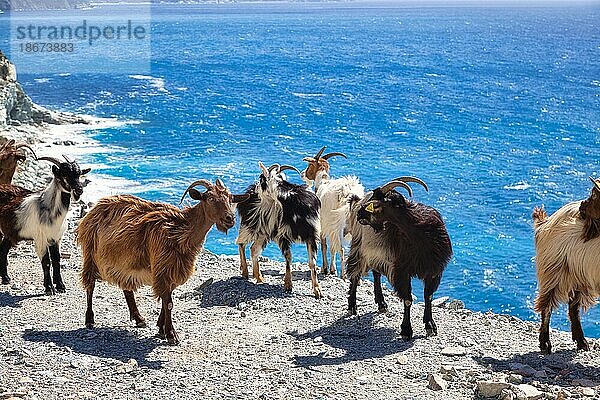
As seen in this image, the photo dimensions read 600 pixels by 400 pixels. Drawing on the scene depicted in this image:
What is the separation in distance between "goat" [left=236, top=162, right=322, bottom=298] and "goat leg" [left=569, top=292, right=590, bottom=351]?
3781mm

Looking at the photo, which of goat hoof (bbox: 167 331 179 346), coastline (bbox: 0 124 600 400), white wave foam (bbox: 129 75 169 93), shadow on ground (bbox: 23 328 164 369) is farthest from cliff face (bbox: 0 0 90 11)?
goat hoof (bbox: 167 331 179 346)

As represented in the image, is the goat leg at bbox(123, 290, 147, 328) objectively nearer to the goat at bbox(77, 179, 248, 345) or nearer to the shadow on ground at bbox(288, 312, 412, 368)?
the goat at bbox(77, 179, 248, 345)

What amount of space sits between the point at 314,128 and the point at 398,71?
25863 millimetres

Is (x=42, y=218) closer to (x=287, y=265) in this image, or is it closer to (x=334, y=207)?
(x=287, y=265)

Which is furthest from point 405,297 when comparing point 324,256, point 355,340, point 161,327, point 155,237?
point 324,256

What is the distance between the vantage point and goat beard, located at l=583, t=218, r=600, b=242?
8203mm

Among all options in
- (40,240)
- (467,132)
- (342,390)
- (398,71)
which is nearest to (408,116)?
(467,132)

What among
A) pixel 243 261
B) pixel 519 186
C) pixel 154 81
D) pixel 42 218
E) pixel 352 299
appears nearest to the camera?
pixel 352 299

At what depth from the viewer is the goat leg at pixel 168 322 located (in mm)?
8656

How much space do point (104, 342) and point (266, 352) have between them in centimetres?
175

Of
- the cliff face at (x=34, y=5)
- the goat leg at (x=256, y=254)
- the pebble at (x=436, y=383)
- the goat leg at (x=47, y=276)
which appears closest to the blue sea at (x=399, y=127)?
the goat leg at (x=256, y=254)

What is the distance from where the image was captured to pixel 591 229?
8.23 meters

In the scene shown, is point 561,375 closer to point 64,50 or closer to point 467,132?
point 467,132

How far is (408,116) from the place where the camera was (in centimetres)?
4194
